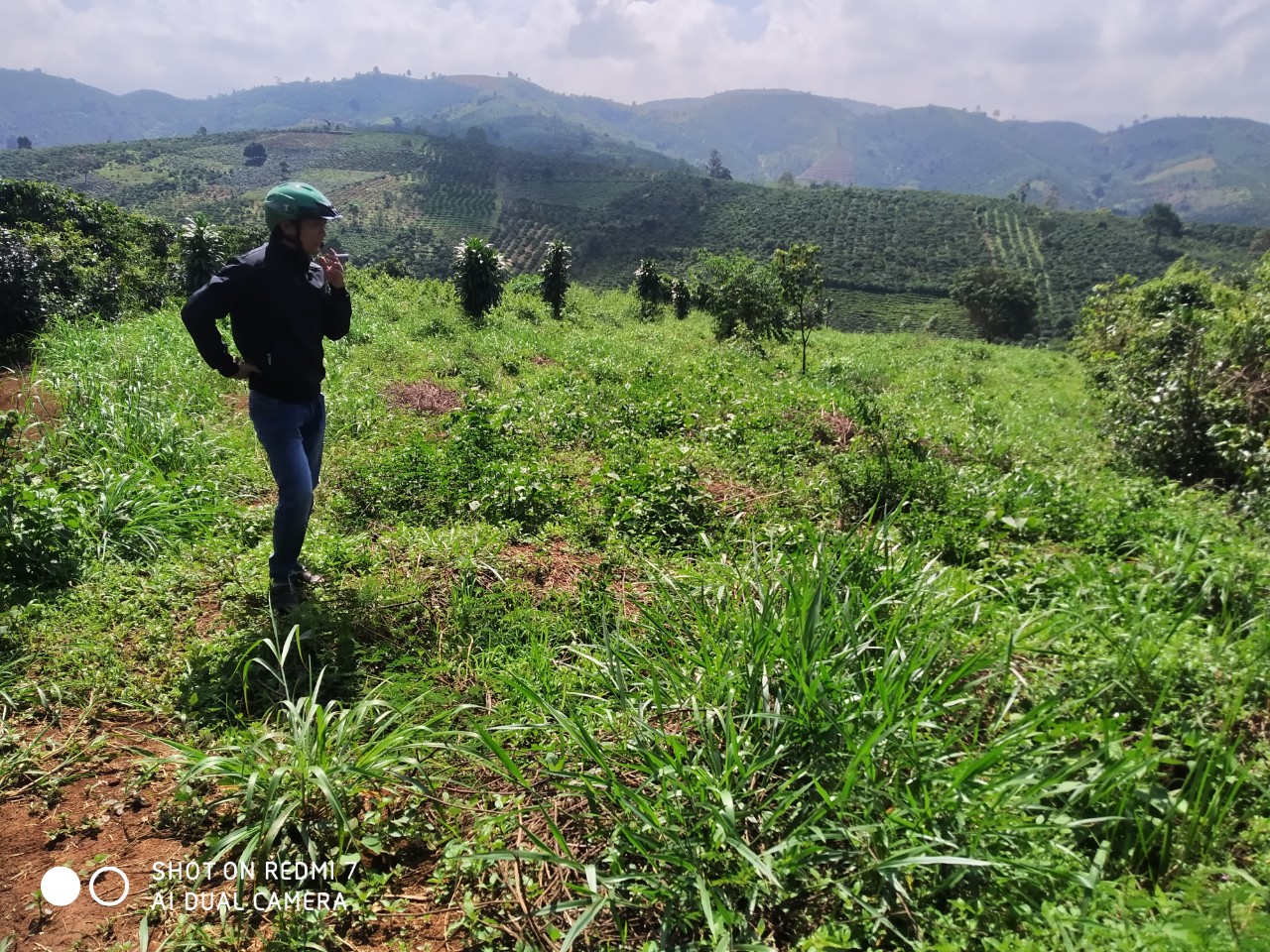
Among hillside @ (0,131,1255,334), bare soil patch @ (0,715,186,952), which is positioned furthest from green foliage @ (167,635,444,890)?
hillside @ (0,131,1255,334)

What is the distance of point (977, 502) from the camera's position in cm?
483

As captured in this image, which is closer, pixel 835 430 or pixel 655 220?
pixel 835 430

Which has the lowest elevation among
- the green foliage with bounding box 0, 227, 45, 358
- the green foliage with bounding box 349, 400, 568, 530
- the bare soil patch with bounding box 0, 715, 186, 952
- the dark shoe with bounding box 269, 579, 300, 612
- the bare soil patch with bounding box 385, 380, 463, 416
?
the bare soil patch with bounding box 0, 715, 186, 952

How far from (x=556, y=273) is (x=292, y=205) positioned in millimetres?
23549

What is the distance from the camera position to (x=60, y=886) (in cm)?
188

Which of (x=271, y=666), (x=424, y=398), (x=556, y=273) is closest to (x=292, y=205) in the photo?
(x=271, y=666)

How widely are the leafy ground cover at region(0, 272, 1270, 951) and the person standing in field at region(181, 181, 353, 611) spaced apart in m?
0.52

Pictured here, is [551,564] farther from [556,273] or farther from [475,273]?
[556,273]

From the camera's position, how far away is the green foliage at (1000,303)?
49312mm

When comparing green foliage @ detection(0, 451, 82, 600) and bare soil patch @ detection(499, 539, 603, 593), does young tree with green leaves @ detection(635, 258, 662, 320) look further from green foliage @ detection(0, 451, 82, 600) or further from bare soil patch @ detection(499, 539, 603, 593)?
green foliage @ detection(0, 451, 82, 600)

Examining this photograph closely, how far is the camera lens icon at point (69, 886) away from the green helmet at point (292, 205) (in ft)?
8.98

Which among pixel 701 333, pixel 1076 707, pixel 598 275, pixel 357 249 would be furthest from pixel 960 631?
pixel 357 249

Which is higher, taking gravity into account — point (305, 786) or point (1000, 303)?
point (1000, 303)

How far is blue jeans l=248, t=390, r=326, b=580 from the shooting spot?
127 inches
